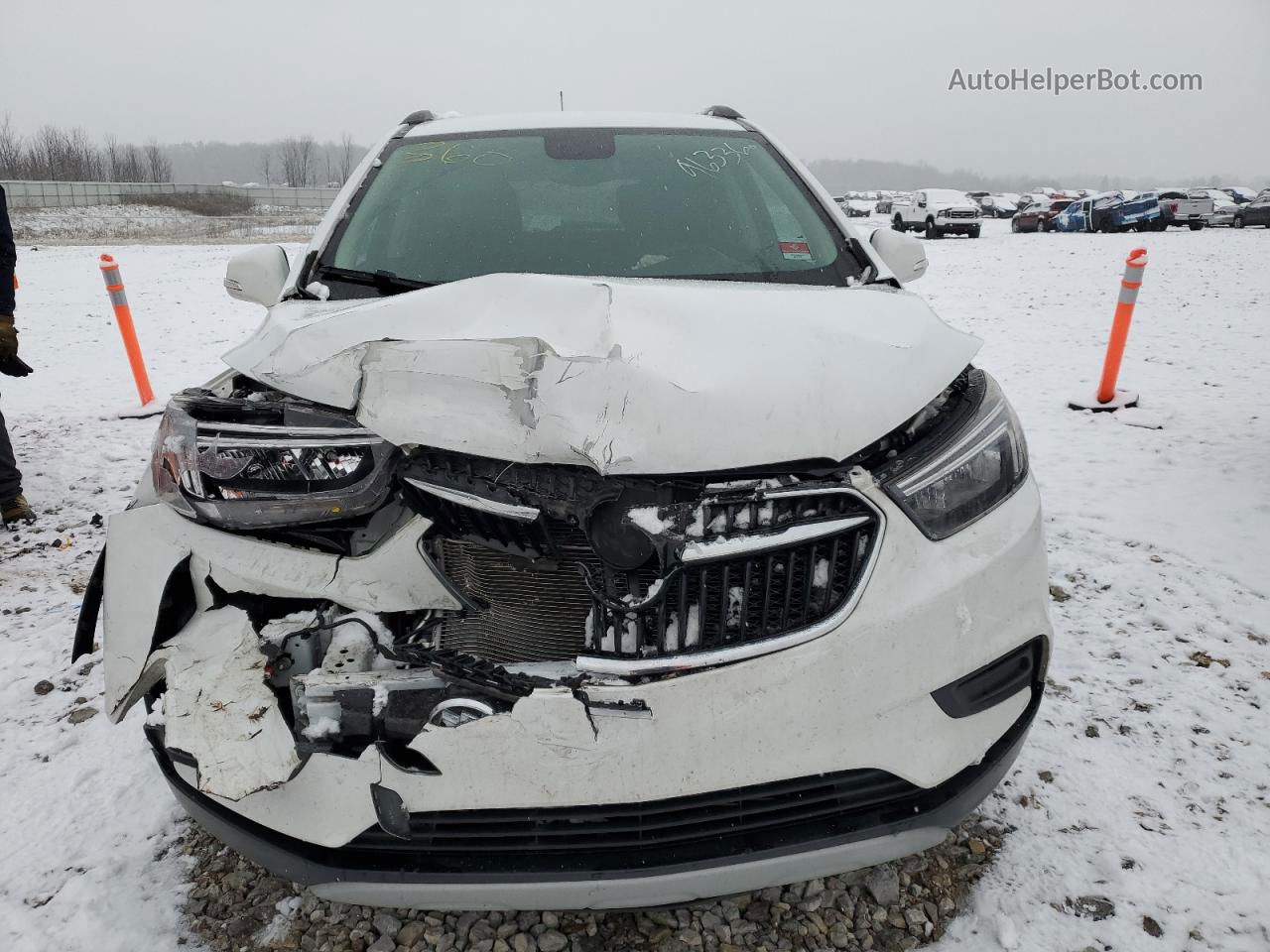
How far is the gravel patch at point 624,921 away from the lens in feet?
5.54

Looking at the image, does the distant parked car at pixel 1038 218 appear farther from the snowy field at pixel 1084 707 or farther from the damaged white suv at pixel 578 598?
the damaged white suv at pixel 578 598

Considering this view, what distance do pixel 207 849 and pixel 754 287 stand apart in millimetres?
1954

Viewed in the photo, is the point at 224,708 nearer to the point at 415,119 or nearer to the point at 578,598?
the point at 578,598

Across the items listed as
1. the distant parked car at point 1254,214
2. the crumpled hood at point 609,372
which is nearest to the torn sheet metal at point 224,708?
the crumpled hood at point 609,372

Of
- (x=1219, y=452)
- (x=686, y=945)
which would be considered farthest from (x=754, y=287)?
(x=1219, y=452)

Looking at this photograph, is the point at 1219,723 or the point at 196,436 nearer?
the point at 196,436

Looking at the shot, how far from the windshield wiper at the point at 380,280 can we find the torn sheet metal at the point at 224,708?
3.28ft

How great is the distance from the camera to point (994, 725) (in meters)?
1.50

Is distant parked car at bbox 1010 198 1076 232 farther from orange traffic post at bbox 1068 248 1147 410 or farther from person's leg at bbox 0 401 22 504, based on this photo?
person's leg at bbox 0 401 22 504

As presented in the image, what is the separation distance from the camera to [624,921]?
68.2 inches

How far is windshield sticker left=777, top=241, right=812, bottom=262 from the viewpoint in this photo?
91.5 inches

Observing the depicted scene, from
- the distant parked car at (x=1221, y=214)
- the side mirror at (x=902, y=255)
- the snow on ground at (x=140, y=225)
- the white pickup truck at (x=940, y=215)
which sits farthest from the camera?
the snow on ground at (x=140, y=225)

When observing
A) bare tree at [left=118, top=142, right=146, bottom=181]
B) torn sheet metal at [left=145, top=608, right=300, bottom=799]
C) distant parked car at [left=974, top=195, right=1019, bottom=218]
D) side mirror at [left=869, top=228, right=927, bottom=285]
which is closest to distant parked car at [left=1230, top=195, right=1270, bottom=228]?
distant parked car at [left=974, top=195, right=1019, bottom=218]

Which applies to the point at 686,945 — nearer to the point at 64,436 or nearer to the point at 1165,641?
the point at 1165,641
